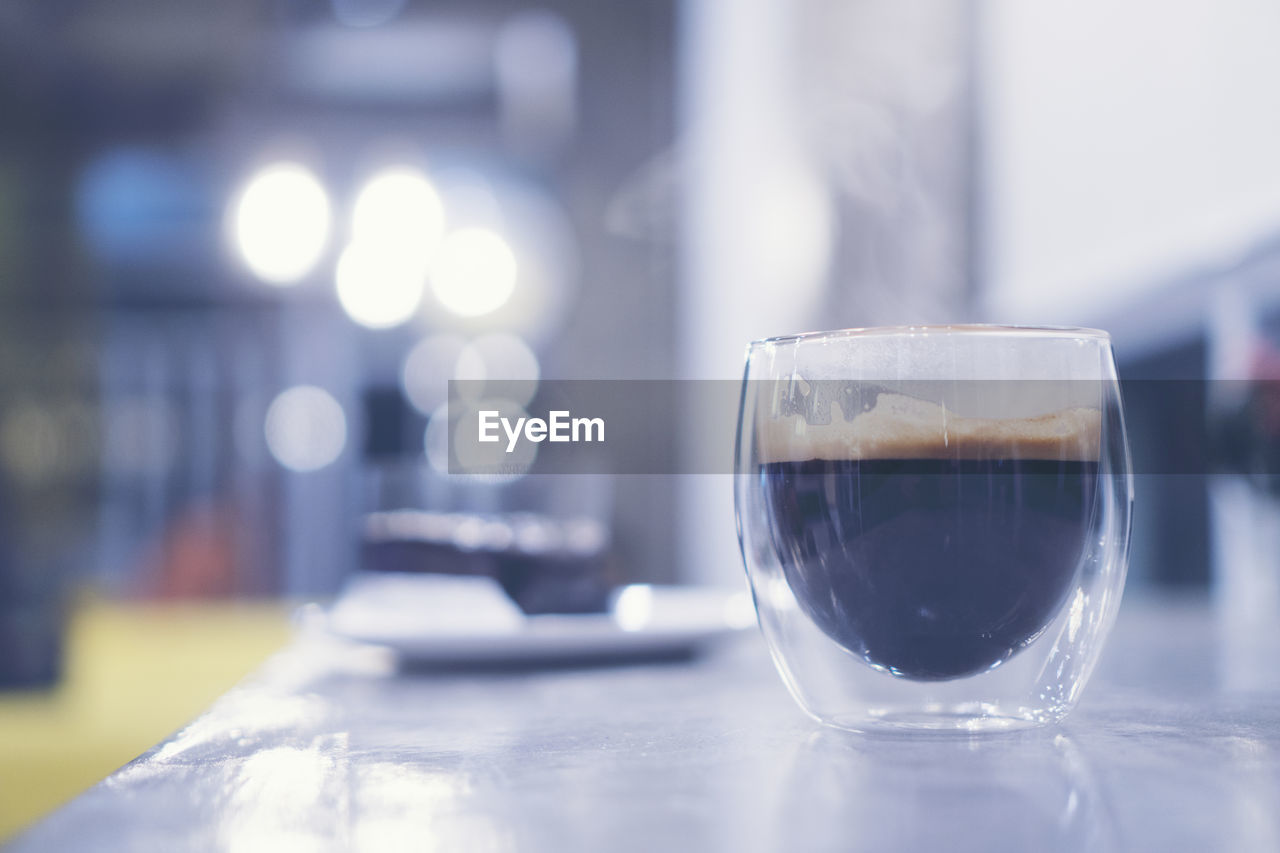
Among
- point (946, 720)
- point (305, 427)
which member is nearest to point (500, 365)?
point (305, 427)

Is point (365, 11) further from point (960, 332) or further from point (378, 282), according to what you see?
point (960, 332)

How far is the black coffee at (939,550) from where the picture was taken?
0.38 m

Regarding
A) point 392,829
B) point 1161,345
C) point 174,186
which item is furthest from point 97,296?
point 392,829

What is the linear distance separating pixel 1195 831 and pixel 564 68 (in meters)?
4.04

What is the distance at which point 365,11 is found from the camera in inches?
156

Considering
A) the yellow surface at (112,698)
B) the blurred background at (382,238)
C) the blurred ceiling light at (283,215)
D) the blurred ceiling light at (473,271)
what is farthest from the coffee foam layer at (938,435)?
the blurred ceiling light at (473,271)

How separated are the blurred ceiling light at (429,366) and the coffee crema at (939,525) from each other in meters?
4.00

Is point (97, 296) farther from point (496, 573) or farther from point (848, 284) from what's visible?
point (496, 573)

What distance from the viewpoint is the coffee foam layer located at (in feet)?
1.22

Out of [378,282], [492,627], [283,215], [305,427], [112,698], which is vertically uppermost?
[283,215]

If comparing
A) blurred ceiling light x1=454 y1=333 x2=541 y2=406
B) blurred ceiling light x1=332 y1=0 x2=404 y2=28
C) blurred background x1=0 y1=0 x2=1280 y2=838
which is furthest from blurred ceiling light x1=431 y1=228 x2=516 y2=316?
blurred ceiling light x1=332 y1=0 x2=404 y2=28

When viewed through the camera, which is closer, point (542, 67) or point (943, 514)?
point (943, 514)

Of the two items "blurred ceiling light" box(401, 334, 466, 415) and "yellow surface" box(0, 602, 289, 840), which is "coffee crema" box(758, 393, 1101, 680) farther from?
"blurred ceiling light" box(401, 334, 466, 415)

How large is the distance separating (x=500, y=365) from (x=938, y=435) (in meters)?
3.94
